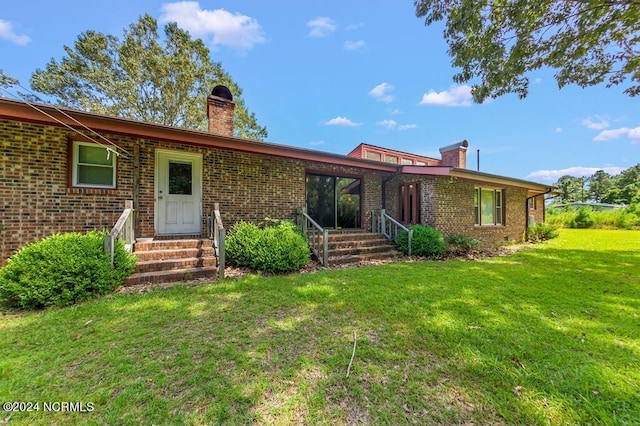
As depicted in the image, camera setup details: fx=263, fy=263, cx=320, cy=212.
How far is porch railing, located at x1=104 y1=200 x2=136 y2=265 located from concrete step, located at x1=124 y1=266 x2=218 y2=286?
24.1 inches

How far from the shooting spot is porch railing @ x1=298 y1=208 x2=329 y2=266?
692 centimetres

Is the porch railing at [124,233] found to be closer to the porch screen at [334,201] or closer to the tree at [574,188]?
the porch screen at [334,201]

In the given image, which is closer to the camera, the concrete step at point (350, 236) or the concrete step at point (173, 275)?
the concrete step at point (173, 275)

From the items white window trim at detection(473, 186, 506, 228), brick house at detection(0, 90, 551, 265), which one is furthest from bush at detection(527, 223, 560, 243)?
brick house at detection(0, 90, 551, 265)

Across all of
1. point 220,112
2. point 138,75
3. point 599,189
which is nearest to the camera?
point 220,112

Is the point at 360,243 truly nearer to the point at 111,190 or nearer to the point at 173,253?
the point at 173,253

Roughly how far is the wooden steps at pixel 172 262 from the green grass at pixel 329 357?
746mm

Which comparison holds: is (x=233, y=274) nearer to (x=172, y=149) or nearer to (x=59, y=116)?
(x=172, y=149)

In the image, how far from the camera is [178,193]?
7039 mm

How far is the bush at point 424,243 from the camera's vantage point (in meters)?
8.46

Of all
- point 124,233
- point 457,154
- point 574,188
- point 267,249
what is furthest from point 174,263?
point 574,188

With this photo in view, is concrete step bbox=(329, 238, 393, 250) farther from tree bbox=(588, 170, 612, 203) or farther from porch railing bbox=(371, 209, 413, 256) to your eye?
tree bbox=(588, 170, 612, 203)

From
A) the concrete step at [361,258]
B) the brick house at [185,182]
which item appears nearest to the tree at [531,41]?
the brick house at [185,182]

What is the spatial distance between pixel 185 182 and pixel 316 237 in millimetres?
3943
